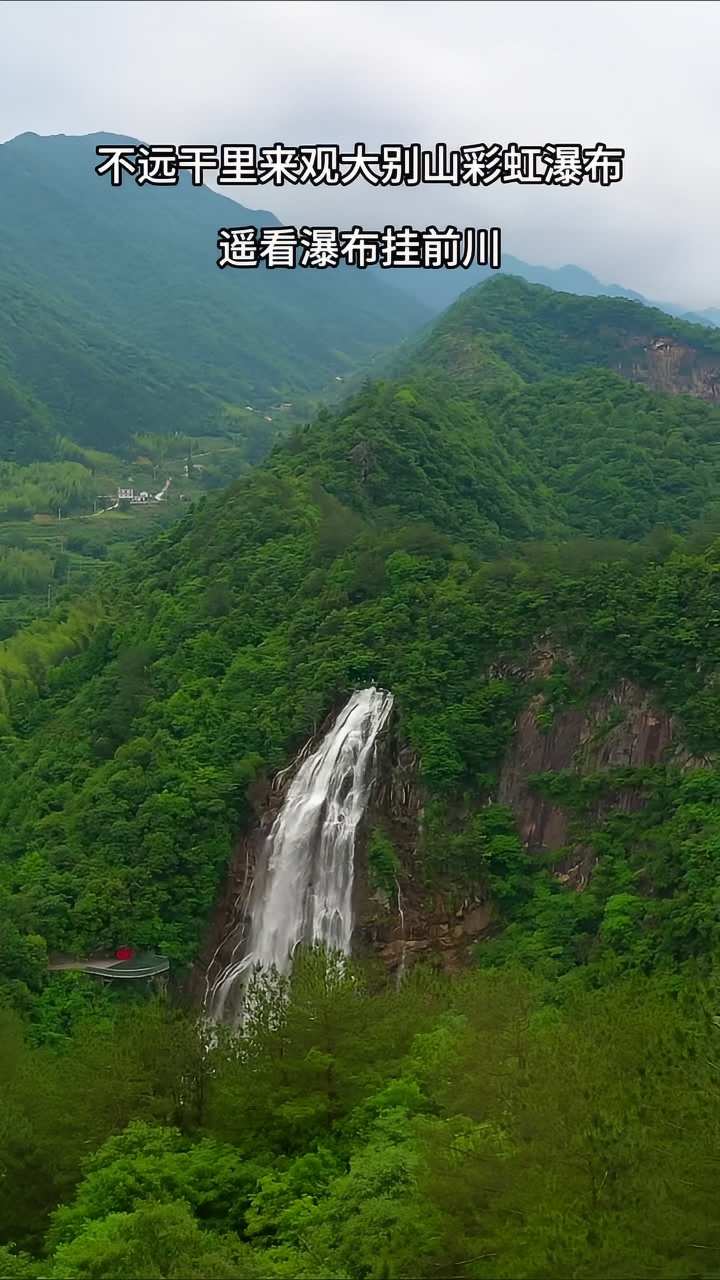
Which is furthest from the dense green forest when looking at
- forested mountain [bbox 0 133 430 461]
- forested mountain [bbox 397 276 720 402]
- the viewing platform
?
forested mountain [bbox 0 133 430 461]

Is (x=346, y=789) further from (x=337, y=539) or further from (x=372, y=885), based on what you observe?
(x=337, y=539)

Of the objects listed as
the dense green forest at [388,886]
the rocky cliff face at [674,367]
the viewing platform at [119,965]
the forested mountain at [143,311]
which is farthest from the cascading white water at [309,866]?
the forested mountain at [143,311]

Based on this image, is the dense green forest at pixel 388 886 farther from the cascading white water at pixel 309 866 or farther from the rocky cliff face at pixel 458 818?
the cascading white water at pixel 309 866

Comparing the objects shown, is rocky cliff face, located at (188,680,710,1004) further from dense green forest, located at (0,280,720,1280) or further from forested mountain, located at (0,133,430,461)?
forested mountain, located at (0,133,430,461)

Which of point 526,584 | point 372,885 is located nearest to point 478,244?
point 526,584

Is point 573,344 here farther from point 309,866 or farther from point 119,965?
point 119,965
